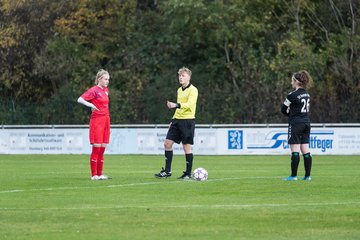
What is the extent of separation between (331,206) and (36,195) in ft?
16.4

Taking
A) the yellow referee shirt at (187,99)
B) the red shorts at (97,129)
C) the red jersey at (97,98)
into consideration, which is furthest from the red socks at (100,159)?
the yellow referee shirt at (187,99)

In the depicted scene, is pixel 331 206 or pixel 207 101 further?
pixel 207 101

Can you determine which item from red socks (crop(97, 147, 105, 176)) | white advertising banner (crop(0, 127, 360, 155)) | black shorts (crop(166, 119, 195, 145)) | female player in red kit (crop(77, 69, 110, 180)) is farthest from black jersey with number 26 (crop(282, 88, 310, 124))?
white advertising banner (crop(0, 127, 360, 155))

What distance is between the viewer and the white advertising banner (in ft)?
124

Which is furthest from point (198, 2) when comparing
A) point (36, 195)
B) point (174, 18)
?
point (36, 195)

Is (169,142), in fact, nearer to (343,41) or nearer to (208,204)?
(208,204)

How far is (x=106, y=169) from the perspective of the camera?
27.0 meters

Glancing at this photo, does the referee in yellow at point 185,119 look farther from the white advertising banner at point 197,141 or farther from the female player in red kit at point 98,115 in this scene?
the white advertising banner at point 197,141

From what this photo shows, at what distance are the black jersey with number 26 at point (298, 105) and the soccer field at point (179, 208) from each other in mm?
1181

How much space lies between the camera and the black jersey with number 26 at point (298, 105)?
19.5 m

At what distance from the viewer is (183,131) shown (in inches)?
819

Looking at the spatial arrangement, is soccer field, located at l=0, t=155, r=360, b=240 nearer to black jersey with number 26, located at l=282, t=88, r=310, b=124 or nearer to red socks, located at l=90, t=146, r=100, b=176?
red socks, located at l=90, t=146, r=100, b=176

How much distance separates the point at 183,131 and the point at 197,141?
60.4 ft

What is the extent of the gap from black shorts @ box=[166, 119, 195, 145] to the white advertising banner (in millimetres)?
17078
